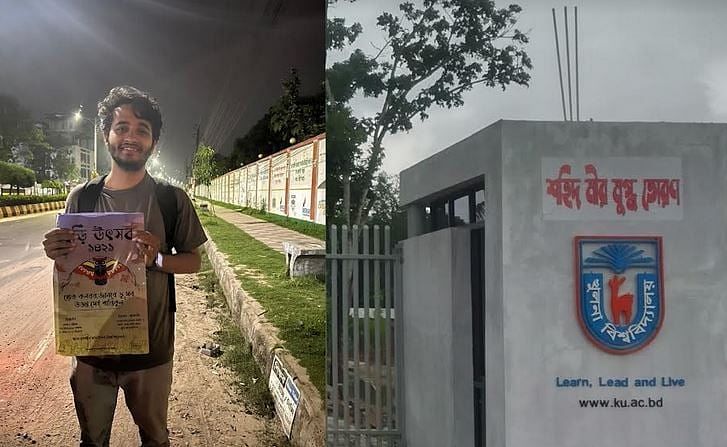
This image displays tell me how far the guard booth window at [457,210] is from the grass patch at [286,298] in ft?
4.00

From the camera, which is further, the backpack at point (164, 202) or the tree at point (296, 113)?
the tree at point (296, 113)

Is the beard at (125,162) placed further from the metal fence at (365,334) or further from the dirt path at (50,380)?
the metal fence at (365,334)

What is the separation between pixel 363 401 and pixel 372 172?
5.08ft

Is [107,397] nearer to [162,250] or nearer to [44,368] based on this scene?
[44,368]

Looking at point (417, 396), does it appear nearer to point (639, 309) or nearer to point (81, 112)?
point (639, 309)

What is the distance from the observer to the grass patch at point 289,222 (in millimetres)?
2262

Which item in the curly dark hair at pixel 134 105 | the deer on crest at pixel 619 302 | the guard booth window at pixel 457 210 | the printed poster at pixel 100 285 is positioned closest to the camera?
the printed poster at pixel 100 285

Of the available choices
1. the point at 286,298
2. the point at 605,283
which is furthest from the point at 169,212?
the point at 605,283

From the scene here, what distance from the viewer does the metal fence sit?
345 centimetres

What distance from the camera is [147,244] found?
2006mm

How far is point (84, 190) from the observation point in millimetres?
2008

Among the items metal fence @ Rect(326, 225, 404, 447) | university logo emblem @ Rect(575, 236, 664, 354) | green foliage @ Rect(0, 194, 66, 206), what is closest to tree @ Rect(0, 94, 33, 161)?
green foliage @ Rect(0, 194, 66, 206)

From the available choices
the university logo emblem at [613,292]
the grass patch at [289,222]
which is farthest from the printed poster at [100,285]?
the university logo emblem at [613,292]

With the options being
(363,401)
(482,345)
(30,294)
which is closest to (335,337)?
(363,401)
